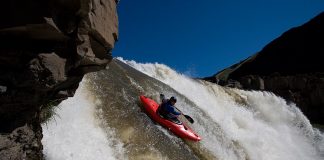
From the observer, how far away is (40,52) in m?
6.34

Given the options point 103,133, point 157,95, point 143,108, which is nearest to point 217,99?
point 157,95

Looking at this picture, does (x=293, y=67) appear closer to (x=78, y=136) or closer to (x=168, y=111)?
(x=168, y=111)

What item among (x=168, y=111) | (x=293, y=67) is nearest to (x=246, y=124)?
(x=168, y=111)

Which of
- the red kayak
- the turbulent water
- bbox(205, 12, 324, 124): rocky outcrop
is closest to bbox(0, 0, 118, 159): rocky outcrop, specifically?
the turbulent water

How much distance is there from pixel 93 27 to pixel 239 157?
9.89 m

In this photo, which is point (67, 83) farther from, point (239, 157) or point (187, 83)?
point (187, 83)

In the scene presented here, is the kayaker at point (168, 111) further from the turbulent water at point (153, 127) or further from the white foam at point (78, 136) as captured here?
the white foam at point (78, 136)

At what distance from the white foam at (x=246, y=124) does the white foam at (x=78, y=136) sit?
432cm

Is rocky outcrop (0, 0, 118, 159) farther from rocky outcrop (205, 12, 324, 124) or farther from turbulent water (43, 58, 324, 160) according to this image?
rocky outcrop (205, 12, 324, 124)

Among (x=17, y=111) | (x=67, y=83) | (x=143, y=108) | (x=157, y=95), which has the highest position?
(x=157, y=95)

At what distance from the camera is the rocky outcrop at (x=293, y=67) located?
43.1m

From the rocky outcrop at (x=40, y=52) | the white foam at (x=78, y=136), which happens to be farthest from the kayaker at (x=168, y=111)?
the rocky outcrop at (x=40, y=52)

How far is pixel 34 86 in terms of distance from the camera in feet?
21.6

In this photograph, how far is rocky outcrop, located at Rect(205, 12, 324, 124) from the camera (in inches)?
1697
